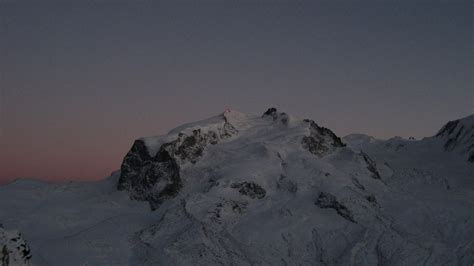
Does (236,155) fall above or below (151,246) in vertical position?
above

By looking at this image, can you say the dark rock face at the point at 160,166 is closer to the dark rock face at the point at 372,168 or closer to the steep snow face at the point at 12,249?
the dark rock face at the point at 372,168

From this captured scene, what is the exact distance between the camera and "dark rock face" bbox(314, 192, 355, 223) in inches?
3036

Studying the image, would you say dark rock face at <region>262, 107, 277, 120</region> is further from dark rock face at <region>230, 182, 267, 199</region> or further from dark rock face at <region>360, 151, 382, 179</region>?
dark rock face at <region>230, 182, 267, 199</region>

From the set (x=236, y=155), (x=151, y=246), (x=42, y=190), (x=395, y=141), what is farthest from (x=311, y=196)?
(x=395, y=141)

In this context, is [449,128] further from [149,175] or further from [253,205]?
[149,175]

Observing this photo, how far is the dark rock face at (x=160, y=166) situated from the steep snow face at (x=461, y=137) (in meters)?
47.5

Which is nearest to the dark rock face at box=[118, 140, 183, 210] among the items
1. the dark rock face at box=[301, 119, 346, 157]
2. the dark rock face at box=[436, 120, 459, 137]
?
the dark rock face at box=[301, 119, 346, 157]

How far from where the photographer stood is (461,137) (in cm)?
11044

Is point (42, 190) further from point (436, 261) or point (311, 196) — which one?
point (436, 261)

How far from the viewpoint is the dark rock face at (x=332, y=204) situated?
7712 cm

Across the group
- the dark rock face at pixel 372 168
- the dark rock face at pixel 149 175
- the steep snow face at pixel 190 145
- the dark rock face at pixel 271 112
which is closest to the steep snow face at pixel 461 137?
the dark rock face at pixel 372 168

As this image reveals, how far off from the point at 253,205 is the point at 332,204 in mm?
11310

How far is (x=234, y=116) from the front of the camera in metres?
110

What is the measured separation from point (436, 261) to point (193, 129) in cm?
4637
